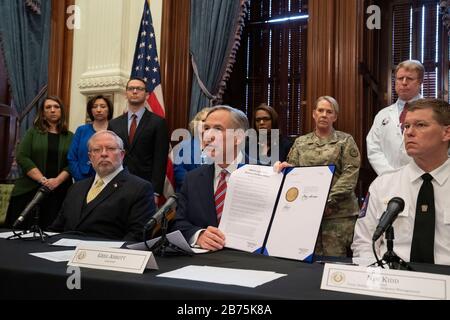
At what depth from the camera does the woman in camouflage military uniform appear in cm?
350

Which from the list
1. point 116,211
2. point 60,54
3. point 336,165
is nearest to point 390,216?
point 116,211

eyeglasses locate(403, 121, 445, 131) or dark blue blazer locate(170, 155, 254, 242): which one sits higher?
eyeglasses locate(403, 121, 445, 131)

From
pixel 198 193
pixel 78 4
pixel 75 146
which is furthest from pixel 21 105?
pixel 198 193

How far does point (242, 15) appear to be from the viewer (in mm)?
4930

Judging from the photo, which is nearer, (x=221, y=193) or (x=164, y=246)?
(x=164, y=246)

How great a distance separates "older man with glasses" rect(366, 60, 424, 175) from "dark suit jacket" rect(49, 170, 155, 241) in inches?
72.7

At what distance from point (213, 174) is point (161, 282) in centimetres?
103

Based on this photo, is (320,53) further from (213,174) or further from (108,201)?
(108,201)

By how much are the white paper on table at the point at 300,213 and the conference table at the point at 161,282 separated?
70mm

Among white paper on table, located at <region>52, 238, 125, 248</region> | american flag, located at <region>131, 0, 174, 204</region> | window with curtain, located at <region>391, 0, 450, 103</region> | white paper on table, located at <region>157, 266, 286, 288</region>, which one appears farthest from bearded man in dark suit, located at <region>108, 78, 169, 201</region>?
window with curtain, located at <region>391, 0, 450, 103</region>

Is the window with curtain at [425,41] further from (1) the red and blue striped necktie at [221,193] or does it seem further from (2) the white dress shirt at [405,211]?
(1) the red and blue striped necktie at [221,193]

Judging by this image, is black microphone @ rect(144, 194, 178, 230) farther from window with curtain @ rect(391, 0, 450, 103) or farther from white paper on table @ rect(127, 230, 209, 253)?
window with curtain @ rect(391, 0, 450, 103)

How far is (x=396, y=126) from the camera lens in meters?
3.64

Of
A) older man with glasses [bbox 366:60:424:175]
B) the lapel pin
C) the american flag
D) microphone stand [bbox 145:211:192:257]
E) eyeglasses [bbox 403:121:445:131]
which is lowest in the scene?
microphone stand [bbox 145:211:192:257]
